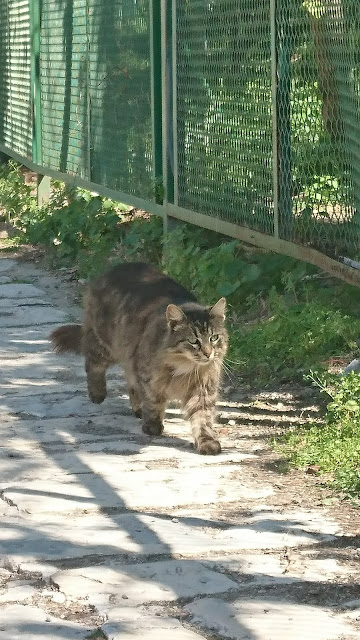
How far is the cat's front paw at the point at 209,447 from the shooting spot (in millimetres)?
5930

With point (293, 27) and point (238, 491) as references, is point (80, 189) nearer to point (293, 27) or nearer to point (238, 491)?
point (293, 27)

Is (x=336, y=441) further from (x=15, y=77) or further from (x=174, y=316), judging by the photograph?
(x=15, y=77)

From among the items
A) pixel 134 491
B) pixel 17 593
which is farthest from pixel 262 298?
pixel 17 593

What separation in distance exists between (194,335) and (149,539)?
163 centimetres

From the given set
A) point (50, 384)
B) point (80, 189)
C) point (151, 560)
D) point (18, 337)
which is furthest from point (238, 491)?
point (80, 189)

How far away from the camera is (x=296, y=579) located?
4277 millimetres

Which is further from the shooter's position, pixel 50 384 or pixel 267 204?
pixel 267 204

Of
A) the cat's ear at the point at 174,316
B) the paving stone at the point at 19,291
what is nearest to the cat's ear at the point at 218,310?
the cat's ear at the point at 174,316

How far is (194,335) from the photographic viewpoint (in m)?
6.14

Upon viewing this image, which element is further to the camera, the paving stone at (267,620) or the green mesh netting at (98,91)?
the green mesh netting at (98,91)

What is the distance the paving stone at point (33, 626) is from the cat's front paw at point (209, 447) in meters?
2.01

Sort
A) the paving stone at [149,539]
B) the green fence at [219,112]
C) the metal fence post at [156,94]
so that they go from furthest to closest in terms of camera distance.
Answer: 1. the metal fence post at [156,94]
2. the green fence at [219,112]
3. the paving stone at [149,539]

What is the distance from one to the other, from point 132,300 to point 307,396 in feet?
3.62

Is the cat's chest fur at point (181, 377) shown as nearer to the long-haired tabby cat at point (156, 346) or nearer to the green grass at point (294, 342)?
the long-haired tabby cat at point (156, 346)
